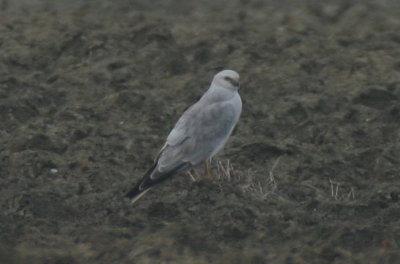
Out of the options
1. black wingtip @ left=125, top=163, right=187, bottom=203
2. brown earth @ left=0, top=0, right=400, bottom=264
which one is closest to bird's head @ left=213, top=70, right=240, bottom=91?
brown earth @ left=0, top=0, right=400, bottom=264

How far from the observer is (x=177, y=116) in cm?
732

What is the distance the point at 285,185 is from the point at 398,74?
211 cm

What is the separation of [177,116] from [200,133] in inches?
41.4

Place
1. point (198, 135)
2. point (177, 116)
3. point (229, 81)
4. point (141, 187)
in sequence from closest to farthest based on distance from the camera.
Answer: point (141, 187), point (198, 135), point (229, 81), point (177, 116)

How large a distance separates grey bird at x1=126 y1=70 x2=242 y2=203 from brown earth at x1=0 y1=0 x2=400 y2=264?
0.64 ft

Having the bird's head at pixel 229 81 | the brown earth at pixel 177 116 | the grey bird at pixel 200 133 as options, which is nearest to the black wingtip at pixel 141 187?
the grey bird at pixel 200 133

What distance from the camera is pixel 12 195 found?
6.14m

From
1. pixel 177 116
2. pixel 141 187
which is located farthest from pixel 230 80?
pixel 141 187

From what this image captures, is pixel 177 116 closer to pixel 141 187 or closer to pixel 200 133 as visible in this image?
pixel 200 133

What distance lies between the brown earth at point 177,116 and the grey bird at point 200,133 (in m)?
0.20

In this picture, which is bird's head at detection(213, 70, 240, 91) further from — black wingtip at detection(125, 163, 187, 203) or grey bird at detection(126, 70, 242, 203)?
black wingtip at detection(125, 163, 187, 203)

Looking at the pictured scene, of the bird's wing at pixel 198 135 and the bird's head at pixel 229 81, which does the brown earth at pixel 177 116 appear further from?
the bird's head at pixel 229 81

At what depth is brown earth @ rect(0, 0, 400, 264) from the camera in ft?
18.6

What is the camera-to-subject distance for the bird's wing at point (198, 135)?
6.16 metres
